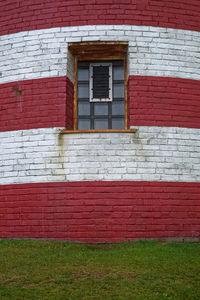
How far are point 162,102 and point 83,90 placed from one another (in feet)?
5.57

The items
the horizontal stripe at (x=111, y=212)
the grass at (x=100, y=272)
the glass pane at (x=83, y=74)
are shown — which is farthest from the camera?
the glass pane at (x=83, y=74)

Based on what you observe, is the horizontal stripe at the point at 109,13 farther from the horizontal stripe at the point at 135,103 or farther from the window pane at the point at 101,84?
the horizontal stripe at the point at 135,103

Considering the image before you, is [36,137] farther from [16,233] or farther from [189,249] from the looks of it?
[189,249]

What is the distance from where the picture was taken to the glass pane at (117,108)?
8055 mm

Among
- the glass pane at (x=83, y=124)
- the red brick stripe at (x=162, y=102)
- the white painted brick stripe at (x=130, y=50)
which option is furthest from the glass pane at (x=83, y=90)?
the red brick stripe at (x=162, y=102)

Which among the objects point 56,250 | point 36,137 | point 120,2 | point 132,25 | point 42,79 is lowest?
point 56,250

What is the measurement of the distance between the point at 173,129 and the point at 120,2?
2791 millimetres

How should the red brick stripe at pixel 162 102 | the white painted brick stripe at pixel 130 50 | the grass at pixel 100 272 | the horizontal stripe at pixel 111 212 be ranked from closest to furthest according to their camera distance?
the grass at pixel 100 272 → the horizontal stripe at pixel 111 212 → the red brick stripe at pixel 162 102 → the white painted brick stripe at pixel 130 50

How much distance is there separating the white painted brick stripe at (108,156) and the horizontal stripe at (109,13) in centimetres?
222

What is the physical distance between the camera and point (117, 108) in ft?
26.5

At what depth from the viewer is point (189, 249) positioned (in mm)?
6312

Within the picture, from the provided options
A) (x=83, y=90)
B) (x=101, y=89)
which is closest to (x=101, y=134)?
(x=101, y=89)

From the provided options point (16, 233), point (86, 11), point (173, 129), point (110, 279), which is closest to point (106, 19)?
point (86, 11)

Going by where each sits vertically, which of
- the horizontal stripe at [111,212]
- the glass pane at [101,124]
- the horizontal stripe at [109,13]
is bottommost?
the horizontal stripe at [111,212]
